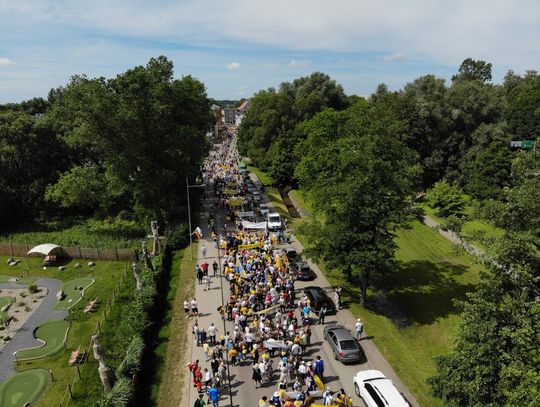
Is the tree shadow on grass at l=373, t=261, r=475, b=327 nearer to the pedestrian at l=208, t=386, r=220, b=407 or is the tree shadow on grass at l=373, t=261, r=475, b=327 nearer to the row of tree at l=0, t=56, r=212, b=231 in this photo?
the pedestrian at l=208, t=386, r=220, b=407

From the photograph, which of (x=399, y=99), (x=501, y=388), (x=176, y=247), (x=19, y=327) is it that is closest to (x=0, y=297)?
(x=19, y=327)

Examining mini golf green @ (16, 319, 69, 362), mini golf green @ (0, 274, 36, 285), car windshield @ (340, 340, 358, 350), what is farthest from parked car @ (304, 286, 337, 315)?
mini golf green @ (0, 274, 36, 285)

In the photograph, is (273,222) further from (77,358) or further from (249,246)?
(77,358)

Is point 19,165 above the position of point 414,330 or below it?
above

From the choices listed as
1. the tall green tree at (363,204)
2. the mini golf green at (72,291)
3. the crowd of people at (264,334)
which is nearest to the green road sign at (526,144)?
the tall green tree at (363,204)

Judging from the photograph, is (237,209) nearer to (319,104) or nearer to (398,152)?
(398,152)

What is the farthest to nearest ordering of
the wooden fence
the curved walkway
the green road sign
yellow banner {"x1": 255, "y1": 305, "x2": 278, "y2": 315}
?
the green road sign → the wooden fence → yellow banner {"x1": 255, "y1": 305, "x2": 278, "y2": 315} → the curved walkway
